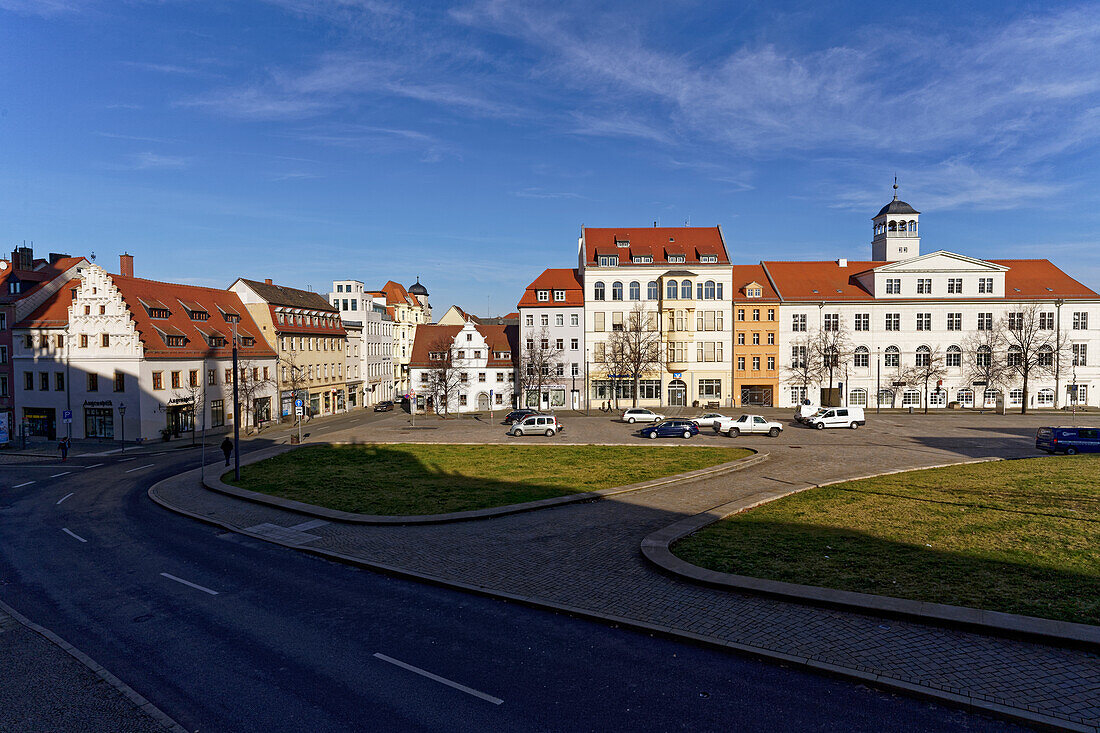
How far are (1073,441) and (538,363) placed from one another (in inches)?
1843

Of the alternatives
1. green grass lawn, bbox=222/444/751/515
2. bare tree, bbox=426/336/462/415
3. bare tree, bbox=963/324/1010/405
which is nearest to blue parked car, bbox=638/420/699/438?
green grass lawn, bbox=222/444/751/515

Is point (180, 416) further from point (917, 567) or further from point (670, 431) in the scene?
point (917, 567)

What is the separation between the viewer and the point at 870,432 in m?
45.6

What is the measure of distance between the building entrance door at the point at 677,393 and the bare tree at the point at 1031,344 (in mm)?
34911

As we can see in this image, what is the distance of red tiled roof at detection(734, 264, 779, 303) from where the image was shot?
68375 mm

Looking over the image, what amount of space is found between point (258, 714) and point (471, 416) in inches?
2307

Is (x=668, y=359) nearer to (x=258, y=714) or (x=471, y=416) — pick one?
(x=471, y=416)

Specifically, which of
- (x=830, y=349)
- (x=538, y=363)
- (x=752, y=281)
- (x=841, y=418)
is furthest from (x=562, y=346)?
(x=841, y=418)

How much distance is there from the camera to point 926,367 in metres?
65.9

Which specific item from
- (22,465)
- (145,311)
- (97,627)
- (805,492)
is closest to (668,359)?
(805,492)

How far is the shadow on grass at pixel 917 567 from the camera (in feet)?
37.2

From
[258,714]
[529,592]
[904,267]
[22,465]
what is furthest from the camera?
[904,267]

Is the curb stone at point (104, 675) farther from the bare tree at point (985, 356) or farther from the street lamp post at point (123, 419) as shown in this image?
the bare tree at point (985, 356)

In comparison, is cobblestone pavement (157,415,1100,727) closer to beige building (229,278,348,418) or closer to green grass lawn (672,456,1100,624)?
green grass lawn (672,456,1100,624)
